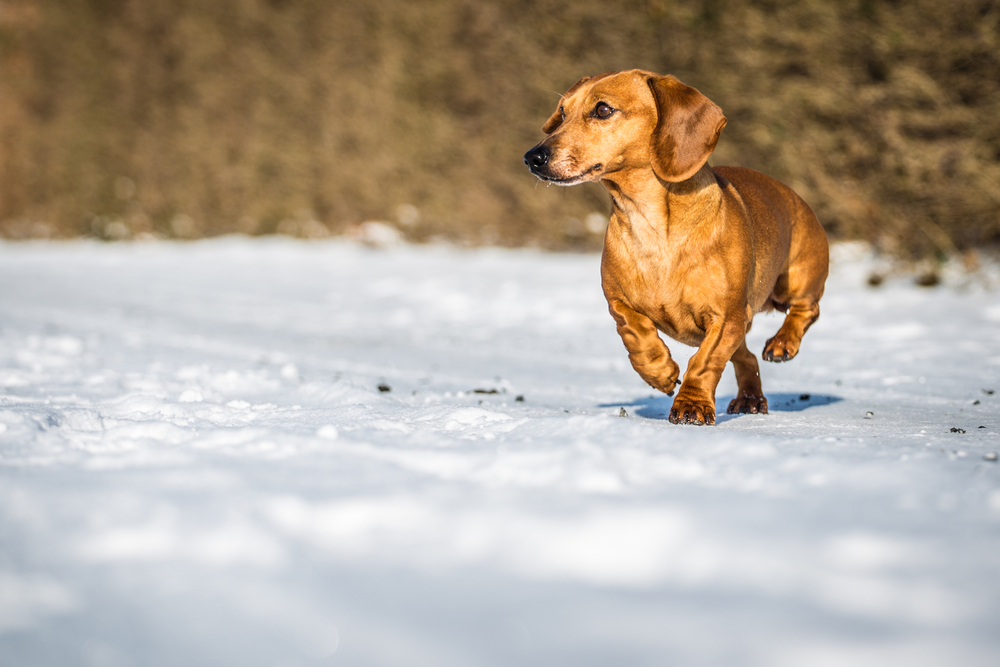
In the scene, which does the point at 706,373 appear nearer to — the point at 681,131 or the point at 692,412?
the point at 692,412

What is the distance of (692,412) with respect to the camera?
240 cm

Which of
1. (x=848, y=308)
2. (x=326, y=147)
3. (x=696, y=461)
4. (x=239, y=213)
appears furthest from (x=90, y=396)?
(x=239, y=213)

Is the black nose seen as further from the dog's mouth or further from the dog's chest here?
Answer: the dog's chest

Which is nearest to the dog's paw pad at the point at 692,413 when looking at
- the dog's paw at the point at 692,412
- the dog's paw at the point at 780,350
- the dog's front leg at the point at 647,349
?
the dog's paw at the point at 692,412

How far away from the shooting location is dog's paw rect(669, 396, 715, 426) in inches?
93.7

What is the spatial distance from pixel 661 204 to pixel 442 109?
24.1 ft

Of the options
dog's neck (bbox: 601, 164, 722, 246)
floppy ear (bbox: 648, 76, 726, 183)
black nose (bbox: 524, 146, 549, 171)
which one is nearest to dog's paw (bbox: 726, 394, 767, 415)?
dog's neck (bbox: 601, 164, 722, 246)

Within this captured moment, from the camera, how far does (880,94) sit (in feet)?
19.3

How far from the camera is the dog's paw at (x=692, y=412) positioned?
2381 millimetres

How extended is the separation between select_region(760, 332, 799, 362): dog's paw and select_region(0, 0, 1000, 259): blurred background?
201cm

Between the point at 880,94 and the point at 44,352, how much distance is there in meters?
5.47

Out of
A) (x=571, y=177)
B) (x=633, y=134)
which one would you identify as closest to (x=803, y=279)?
(x=633, y=134)

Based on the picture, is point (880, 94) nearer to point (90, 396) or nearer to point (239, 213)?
point (90, 396)

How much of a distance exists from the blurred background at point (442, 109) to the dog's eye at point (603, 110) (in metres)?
1.71
